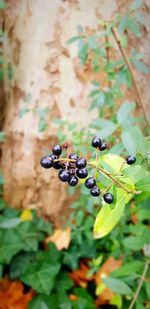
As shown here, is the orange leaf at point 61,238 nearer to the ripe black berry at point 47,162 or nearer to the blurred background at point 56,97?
the blurred background at point 56,97

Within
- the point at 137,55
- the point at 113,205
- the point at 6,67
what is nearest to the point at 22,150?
the point at 6,67

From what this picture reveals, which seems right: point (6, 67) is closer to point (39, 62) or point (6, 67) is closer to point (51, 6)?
point (39, 62)

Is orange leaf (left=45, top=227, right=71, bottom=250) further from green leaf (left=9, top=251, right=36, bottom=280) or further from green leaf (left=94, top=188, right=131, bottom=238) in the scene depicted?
green leaf (left=94, top=188, right=131, bottom=238)

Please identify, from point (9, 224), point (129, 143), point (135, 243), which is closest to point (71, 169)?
point (129, 143)

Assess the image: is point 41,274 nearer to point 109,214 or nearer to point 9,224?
point 9,224

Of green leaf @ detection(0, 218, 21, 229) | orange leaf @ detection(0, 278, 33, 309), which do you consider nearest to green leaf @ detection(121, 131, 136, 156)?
green leaf @ detection(0, 218, 21, 229)
